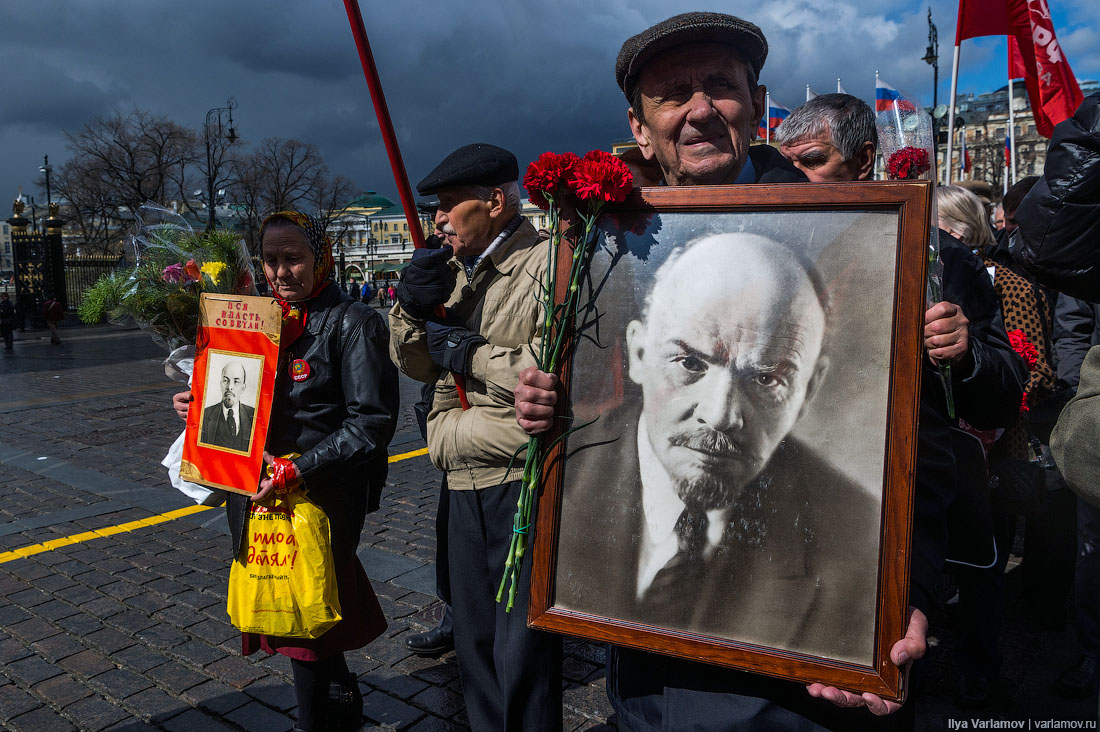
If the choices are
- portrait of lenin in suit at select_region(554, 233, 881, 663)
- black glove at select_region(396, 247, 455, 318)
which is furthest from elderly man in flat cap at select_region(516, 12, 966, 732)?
black glove at select_region(396, 247, 455, 318)

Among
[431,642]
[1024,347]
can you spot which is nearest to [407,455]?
[431,642]

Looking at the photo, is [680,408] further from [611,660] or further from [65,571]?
[65,571]

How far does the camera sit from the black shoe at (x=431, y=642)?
369 cm

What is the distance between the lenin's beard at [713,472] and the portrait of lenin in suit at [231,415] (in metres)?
1.85

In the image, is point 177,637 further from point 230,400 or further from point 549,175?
point 549,175

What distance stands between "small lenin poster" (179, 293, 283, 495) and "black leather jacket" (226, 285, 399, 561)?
0.10 m

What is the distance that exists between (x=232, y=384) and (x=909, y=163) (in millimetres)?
2296

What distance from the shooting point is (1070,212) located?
128cm

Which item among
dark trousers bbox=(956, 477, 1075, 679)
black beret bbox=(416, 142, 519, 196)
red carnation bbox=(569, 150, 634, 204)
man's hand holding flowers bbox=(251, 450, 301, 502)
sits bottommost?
dark trousers bbox=(956, 477, 1075, 679)

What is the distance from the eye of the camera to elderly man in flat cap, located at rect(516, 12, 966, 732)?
1488mm

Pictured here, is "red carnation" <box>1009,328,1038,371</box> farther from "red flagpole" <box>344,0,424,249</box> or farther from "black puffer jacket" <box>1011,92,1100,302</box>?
"red flagpole" <box>344,0,424,249</box>

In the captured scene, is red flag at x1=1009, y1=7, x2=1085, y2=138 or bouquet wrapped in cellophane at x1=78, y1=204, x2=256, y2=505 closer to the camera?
bouquet wrapped in cellophane at x1=78, y1=204, x2=256, y2=505

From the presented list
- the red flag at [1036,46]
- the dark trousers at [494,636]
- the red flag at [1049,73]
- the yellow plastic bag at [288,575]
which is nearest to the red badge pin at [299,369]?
the yellow plastic bag at [288,575]

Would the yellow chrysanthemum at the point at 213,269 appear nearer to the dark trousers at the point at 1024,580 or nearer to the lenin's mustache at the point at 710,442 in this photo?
the lenin's mustache at the point at 710,442
